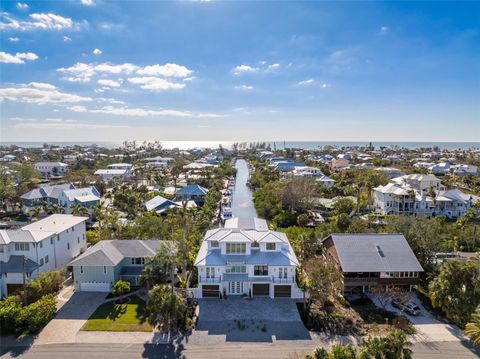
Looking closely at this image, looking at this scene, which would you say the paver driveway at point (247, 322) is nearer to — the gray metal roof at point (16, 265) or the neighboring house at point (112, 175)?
the gray metal roof at point (16, 265)

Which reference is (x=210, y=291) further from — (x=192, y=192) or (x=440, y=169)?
(x=440, y=169)

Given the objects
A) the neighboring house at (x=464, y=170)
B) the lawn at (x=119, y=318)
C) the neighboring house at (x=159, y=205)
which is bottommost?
the lawn at (x=119, y=318)

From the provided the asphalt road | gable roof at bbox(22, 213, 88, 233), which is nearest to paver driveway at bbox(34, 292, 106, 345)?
the asphalt road

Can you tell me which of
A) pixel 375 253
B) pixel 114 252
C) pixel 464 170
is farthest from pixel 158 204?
pixel 464 170

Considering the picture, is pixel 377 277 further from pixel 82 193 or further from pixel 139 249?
pixel 82 193

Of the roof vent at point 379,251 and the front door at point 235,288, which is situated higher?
the roof vent at point 379,251

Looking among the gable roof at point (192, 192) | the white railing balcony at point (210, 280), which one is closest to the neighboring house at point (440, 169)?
the gable roof at point (192, 192)

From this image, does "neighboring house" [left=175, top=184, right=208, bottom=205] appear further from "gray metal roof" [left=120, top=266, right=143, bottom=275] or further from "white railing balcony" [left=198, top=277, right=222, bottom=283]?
"white railing balcony" [left=198, top=277, right=222, bottom=283]
